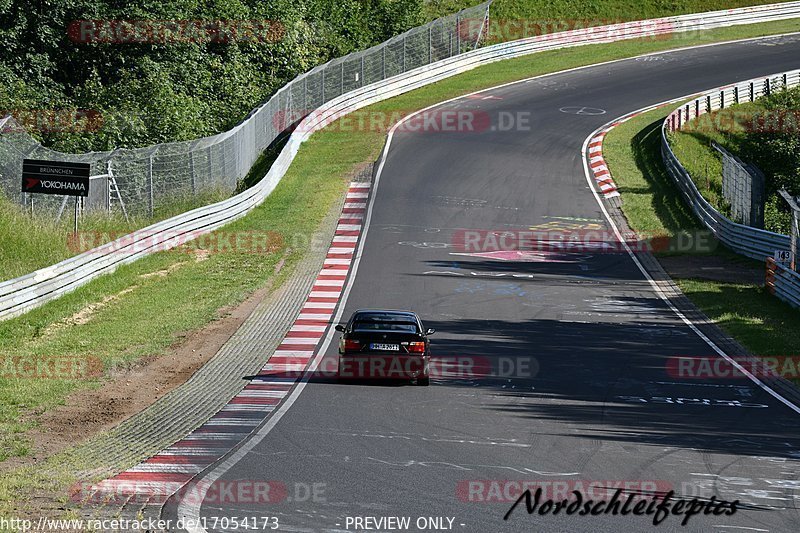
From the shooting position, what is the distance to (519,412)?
60.6 feet

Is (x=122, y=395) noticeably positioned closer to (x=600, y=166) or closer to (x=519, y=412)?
(x=519, y=412)

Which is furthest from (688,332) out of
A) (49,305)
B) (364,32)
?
(364,32)

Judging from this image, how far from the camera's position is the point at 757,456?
15.9 m

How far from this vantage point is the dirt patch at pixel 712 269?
33.2 m

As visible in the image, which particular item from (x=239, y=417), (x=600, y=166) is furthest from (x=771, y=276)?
(x=239, y=417)

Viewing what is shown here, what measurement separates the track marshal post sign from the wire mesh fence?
8.47 ft

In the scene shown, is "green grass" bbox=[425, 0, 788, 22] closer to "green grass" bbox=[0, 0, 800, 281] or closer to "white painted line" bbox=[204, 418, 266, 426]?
"green grass" bbox=[0, 0, 800, 281]

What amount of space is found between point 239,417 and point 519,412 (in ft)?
15.0

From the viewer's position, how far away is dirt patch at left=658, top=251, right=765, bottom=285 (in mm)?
33209

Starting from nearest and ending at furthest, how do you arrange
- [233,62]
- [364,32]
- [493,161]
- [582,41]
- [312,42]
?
[493,161], [233,62], [312,42], [364,32], [582,41]

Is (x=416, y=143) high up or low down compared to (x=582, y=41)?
down

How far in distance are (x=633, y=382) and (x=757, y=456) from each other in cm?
538

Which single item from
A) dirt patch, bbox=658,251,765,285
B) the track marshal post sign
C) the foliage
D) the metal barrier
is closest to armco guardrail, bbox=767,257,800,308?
the metal barrier

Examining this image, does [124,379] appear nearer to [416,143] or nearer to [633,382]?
[633,382]
